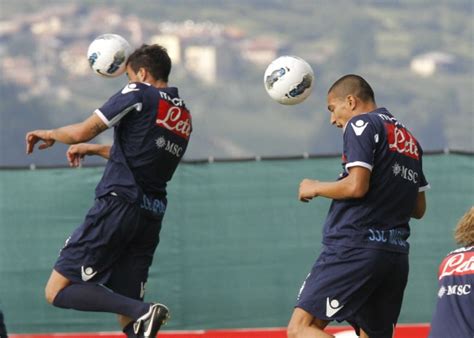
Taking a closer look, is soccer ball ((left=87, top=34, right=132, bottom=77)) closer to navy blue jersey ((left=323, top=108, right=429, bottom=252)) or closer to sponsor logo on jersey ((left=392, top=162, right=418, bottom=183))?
navy blue jersey ((left=323, top=108, right=429, bottom=252))

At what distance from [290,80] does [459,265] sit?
6.04 ft

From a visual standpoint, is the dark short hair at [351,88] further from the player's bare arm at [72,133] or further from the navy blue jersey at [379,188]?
the player's bare arm at [72,133]

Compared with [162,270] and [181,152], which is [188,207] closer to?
[162,270]

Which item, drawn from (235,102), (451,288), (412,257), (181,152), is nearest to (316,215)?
(412,257)

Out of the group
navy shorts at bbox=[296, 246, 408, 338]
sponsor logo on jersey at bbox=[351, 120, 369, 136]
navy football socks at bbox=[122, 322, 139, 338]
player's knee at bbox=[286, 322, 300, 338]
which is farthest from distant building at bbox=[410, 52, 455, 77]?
player's knee at bbox=[286, 322, 300, 338]

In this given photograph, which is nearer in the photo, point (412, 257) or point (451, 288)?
point (451, 288)

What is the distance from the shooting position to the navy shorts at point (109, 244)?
7.68 metres

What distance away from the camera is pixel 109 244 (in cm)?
771

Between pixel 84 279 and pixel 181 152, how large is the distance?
3.51 ft

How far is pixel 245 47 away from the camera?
192 feet

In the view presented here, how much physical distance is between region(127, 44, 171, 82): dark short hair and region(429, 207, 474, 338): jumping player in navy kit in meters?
2.43

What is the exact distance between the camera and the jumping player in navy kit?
20.6 ft

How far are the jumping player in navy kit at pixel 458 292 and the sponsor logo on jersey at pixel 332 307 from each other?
59 centimetres

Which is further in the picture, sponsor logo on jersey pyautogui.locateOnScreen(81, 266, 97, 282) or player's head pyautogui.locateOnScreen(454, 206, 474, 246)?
sponsor logo on jersey pyautogui.locateOnScreen(81, 266, 97, 282)
